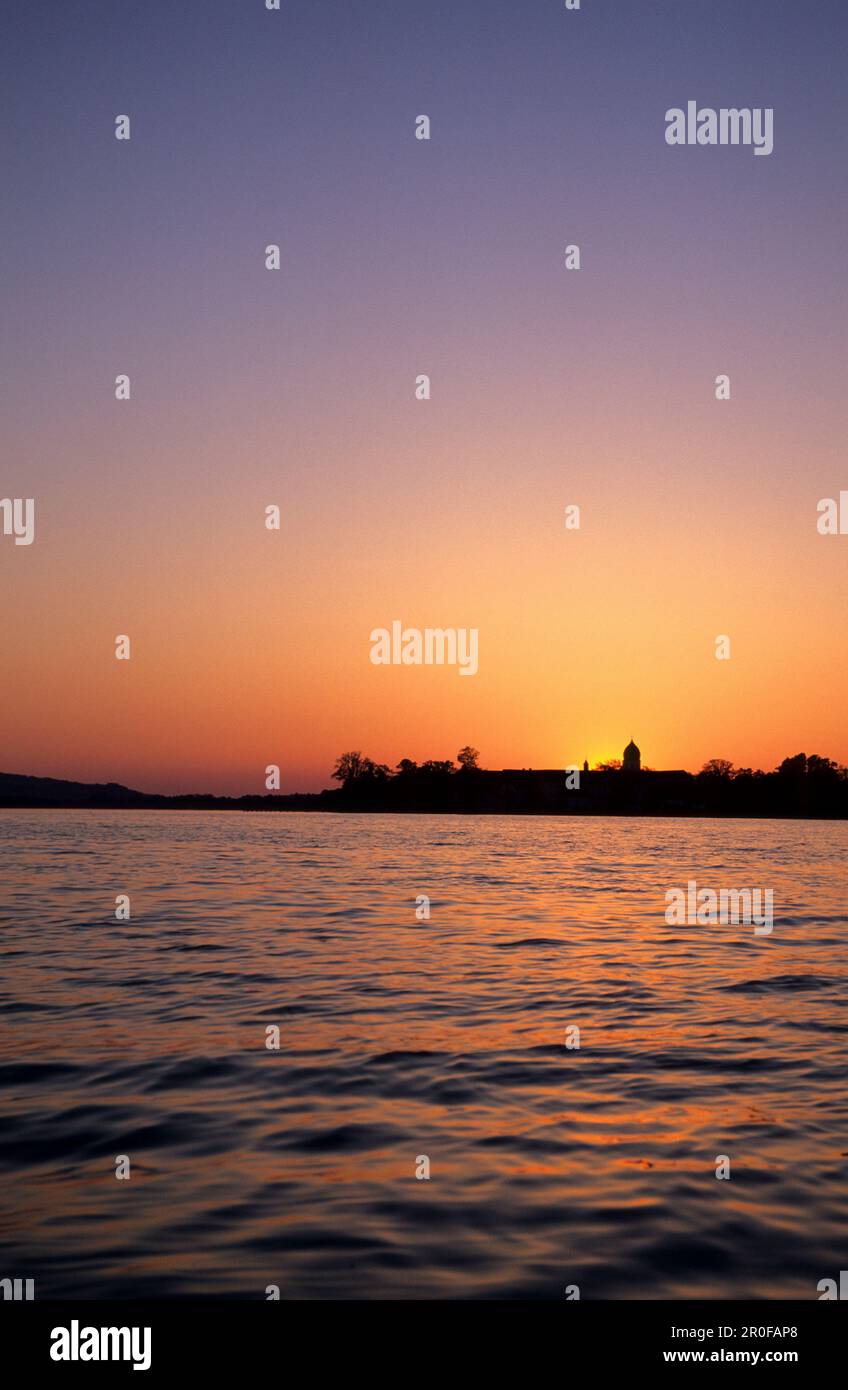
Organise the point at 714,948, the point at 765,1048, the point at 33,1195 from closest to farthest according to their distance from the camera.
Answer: the point at 33,1195, the point at 765,1048, the point at 714,948

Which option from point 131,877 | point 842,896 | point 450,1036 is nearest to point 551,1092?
point 450,1036

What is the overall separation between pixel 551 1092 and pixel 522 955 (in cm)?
1063

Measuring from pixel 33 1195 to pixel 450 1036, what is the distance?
650 centimetres

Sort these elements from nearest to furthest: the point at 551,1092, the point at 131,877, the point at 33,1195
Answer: the point at 33,1195
the point at 551,1092
the point at 131,877

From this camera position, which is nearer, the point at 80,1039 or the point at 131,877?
the point at 80,1039

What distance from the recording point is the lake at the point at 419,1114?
703 cm

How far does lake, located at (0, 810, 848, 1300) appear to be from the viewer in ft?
23.1

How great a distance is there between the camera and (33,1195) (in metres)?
8.11

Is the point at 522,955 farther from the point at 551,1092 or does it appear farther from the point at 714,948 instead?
the point at 551,1092

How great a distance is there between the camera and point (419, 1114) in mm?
10328
